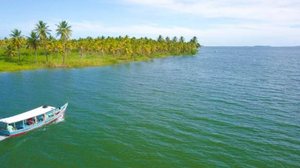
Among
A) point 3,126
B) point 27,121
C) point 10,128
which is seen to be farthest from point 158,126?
point 3,126

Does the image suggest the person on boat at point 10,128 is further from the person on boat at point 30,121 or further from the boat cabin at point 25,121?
the person on boat at point 30,121

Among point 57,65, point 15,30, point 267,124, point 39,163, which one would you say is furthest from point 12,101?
point 15,30

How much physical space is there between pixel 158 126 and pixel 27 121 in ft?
71.3

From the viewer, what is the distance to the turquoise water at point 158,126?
1433 inches

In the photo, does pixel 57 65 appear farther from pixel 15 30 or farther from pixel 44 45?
pixel 15 30

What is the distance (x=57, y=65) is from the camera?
400 feet

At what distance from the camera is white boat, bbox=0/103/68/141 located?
4322 centimetres

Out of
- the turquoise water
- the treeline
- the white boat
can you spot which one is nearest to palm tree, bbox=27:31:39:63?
the treeline

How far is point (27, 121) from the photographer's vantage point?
153 feet

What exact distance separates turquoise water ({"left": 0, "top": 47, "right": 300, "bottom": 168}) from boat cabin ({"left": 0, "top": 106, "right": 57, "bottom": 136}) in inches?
48.4

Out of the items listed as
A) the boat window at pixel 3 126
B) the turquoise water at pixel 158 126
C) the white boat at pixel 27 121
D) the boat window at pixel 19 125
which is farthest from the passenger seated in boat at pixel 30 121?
the boat window at pixel 3 126

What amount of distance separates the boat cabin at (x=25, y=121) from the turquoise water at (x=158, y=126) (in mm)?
1229

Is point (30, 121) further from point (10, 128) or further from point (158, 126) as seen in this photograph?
point (158, 126)

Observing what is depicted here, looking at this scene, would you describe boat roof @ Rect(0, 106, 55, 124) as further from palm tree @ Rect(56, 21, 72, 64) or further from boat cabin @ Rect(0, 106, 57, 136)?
palm tree @ Rect(56, 21, 72, 64)
